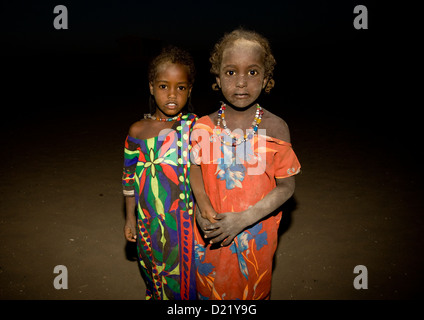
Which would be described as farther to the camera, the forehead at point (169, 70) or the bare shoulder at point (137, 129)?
the bare shoulder at point (137, 129)

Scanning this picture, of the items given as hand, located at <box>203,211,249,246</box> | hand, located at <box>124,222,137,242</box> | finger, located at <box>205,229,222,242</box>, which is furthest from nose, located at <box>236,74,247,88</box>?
hand, located at <box>124,222,137,242</box>

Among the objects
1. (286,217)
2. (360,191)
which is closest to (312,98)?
(360,191)

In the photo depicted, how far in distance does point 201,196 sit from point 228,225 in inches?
8.8

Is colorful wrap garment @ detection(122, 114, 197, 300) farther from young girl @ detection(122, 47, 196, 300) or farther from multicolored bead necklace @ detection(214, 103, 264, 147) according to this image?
multicolored bead necklace @ detection(214, 103, 264, 147)

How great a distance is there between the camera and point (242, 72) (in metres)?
1.51

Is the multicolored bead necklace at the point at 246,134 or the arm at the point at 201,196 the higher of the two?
the multicolored bead necklace at the point at 246,134

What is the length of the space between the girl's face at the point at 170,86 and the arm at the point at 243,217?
0.76 metres

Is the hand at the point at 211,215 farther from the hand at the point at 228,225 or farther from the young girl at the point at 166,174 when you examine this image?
the young girl at the point at 166,174

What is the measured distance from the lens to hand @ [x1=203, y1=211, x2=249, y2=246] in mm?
1536

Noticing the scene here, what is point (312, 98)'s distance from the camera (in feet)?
47.5

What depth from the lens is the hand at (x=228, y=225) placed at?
5.04 ft

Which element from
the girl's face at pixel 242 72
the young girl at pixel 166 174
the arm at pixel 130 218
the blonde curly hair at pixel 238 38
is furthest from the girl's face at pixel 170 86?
the arm at pixel 130 218
